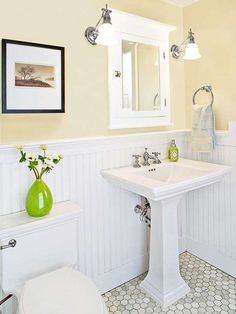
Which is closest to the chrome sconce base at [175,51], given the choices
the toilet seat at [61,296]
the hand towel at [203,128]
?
the hand towel at [203,128]

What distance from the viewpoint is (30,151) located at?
1.50 meters

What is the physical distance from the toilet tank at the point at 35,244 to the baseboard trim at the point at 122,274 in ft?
1.49

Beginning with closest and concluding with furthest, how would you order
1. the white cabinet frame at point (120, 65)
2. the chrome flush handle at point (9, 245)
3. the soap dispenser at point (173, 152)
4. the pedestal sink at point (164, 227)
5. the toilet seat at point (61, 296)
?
the toilet seat at point (61, 296) → the chrome flush handle at point (9, 245) → the pedestal sink at point (164, 227) → the white cabinet frame at point (120, 65) → the soap dispenser at point (173, 152)

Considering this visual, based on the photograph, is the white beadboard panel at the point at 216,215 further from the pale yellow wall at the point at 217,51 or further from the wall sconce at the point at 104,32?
the wall sconce at the point at 104,32

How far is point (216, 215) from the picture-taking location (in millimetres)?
2096

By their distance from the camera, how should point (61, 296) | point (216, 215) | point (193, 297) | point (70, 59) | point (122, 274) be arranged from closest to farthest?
point (61, 296), point (70, 59), point (193, 297), point (122, 274), point (216, 215)

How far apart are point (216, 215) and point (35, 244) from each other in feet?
4.62

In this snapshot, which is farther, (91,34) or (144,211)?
(144,211)

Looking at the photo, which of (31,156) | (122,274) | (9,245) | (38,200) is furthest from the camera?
(122,274)

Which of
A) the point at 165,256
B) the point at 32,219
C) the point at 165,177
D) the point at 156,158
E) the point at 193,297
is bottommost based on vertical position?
the point at 193,297

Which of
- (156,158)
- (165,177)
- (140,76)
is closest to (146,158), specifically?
(156,158)

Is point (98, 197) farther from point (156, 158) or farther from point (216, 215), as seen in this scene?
point (216, 215)

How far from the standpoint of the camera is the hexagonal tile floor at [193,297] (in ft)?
5.49

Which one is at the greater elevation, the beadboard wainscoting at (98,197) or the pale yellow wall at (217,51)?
the pale yellow wall at (217,51)
